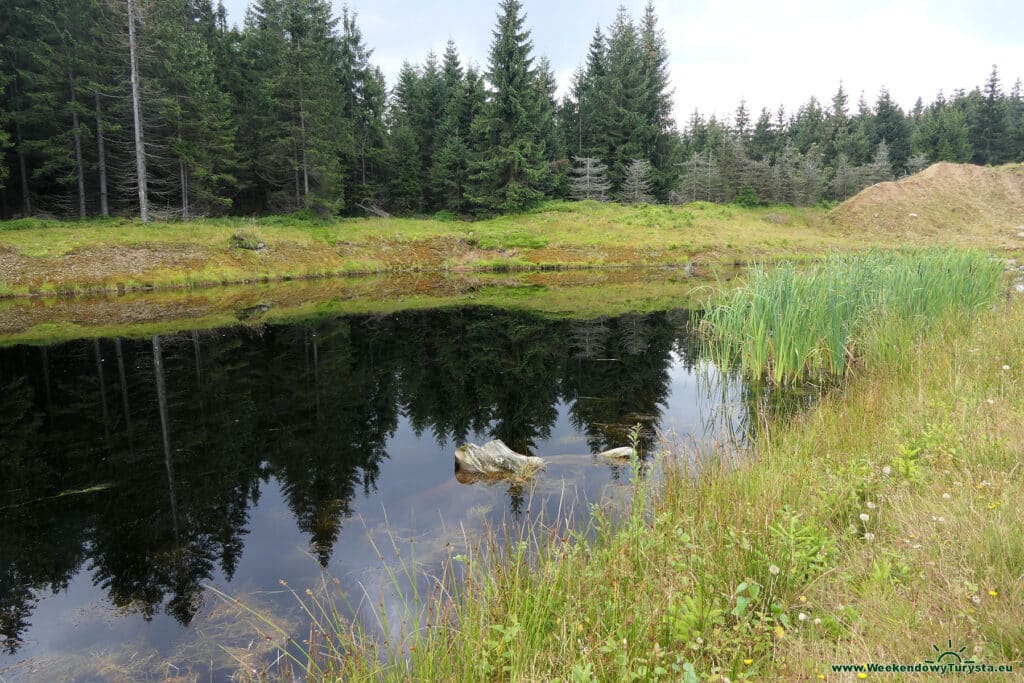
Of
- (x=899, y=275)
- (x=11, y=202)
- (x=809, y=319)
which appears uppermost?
(x=11, y=202)

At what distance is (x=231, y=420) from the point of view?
850 centimetres

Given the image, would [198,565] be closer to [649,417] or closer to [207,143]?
[649,417]

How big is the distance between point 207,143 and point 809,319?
116ft

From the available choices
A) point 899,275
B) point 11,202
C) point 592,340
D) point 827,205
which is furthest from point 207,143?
point 827,205

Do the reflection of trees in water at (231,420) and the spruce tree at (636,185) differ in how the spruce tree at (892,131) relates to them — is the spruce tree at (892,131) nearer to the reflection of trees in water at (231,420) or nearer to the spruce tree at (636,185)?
the spruce tree at (636,185)

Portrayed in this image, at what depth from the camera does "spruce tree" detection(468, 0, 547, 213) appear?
4159cm

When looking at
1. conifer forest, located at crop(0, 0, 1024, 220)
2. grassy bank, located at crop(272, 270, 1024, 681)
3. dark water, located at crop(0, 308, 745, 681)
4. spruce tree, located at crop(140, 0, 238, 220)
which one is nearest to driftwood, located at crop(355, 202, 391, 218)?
conifer forest, located at crop(0, 0, 1024, 220)

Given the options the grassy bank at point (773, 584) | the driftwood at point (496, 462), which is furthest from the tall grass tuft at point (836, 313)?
the grassy bank at point (773, 584)

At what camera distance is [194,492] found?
240 inches

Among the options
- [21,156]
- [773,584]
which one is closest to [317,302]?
[773,584]

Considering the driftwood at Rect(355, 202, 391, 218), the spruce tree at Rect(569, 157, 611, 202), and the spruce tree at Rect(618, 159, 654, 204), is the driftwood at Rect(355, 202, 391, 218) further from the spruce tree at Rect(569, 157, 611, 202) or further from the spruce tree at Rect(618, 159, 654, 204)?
the spruce tree at Rect(618, 159, 654, 204)

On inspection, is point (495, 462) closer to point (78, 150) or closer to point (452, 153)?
point (78, 150)

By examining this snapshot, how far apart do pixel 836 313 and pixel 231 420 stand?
8.98 metres

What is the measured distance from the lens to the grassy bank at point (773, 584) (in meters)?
2.32
